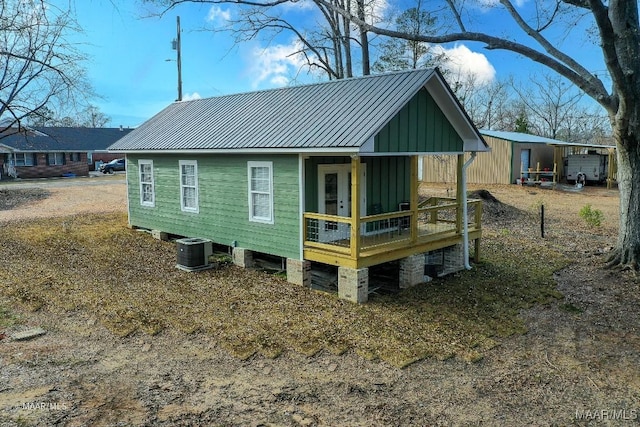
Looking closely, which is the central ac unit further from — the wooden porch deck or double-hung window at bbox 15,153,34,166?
double-hung window at bbox 15,153,34,166

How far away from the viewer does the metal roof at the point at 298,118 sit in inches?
379

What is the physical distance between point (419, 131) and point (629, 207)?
538cm

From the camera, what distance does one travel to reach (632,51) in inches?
418

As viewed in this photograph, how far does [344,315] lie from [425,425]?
11.5ft

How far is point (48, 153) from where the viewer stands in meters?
42.5

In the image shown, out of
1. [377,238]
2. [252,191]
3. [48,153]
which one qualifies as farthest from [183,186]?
[48,153]

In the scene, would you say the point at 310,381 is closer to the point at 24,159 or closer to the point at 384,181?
the point at 384,181

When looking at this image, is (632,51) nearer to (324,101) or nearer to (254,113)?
(324,101)

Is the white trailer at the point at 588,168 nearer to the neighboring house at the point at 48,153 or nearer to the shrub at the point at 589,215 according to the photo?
the shrub at the point at 589,215

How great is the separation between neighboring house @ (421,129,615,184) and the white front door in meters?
21.6

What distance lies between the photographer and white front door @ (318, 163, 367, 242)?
1113 cm

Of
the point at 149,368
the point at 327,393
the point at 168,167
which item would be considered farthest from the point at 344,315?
the point at 168,167

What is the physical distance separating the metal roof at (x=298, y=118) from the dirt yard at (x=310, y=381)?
4.05 meters

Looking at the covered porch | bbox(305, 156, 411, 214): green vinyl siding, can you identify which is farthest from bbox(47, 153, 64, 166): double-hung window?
the covered porch
